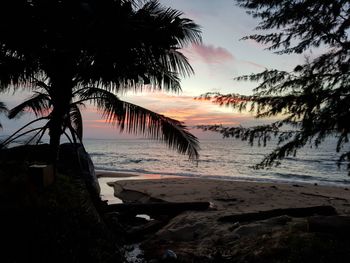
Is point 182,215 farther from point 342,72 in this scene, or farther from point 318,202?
point 318,202

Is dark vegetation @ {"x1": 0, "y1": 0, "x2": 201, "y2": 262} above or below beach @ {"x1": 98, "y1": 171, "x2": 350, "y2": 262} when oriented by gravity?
above

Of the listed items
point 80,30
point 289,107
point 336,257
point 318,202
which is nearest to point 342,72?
point 289,107

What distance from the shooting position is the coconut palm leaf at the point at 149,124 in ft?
A: 21.5

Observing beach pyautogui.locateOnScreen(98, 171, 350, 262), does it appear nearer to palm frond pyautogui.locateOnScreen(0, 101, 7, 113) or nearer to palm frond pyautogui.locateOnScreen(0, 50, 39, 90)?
palm frond pyautogui.locateOnScreen(0, 50, 39, 90)

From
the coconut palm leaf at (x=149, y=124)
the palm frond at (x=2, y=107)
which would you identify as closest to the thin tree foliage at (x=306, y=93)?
the coconut palm leaf at (x=149, y=124)

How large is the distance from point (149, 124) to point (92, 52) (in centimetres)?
187

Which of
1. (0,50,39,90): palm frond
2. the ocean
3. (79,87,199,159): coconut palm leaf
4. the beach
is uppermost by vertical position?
(0,50,39,90): palm frond

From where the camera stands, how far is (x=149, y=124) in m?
6.64

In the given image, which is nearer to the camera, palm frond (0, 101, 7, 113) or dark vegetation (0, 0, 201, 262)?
dark vegetation (0, 0, 201, 262)

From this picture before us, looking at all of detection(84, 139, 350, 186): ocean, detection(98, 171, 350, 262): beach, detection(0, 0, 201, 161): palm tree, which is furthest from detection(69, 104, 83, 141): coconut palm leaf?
detection(84, 139, 350, 186): ocean

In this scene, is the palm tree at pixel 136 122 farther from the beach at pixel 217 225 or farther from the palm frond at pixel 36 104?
the beach at pixel 217 225

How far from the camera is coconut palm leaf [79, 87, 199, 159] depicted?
21.5ft

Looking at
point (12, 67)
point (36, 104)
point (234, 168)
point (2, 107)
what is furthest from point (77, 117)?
point (234, 168)

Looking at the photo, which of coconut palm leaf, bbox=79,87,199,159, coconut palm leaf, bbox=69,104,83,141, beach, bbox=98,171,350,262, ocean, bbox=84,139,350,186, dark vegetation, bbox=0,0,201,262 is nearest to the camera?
dark vegetation, bbox=0,0,201,262
